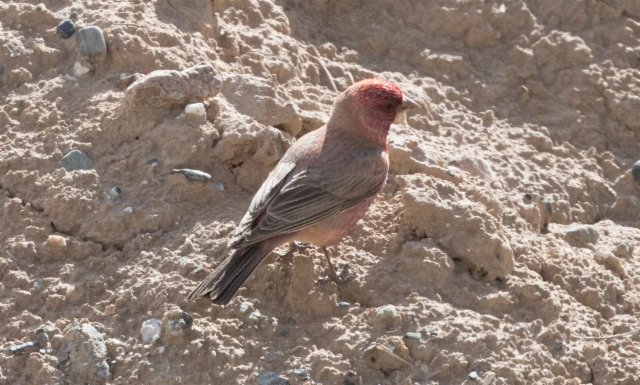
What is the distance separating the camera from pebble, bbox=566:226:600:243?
5.34 metres

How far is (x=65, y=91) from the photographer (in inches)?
209

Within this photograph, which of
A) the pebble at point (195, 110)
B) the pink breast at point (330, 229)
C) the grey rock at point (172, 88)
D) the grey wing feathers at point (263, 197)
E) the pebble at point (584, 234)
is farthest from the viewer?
the pebble at point (584, 234)

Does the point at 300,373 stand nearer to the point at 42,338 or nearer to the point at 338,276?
the point at 338,276

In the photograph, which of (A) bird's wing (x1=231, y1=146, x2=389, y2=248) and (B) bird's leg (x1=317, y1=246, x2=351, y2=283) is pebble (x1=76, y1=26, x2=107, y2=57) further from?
(B) bird's leg (x1=317, y1=246, x2=351, y2=283)

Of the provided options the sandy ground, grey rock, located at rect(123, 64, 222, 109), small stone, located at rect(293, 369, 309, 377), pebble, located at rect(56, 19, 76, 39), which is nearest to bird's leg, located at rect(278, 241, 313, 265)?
the sandy ground

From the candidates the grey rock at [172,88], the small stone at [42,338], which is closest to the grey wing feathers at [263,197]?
the grey rock at [172,88]

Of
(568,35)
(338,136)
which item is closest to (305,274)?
(338,136)

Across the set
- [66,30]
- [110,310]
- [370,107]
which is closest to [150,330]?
[110,310]

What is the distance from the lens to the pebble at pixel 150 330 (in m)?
4.23

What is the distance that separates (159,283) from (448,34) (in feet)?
11.0

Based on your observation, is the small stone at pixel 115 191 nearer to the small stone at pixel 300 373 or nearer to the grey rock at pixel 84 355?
the grey rock at pixel 84 355

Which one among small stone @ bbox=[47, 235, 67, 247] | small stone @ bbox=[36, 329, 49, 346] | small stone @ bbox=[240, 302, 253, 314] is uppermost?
small stone @ bbox=[47, 235, 67, 247]

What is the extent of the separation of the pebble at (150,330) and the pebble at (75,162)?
121cm

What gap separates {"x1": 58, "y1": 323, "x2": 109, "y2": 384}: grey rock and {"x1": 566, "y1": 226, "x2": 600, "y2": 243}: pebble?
122 inches
